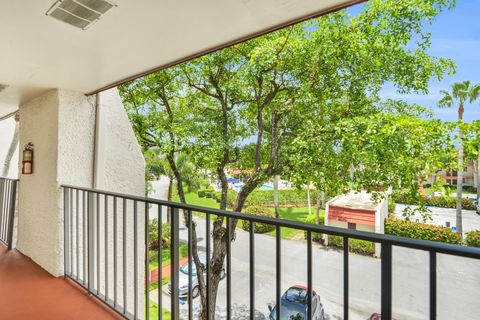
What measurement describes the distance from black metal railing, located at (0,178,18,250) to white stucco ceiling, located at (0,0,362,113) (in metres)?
1.78

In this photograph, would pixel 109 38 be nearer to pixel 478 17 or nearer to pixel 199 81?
pixel 199 81

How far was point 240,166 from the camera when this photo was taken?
7.93 meters

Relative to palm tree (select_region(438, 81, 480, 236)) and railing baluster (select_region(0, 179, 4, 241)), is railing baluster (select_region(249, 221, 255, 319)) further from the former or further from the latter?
palm tree (select_region(438, 81, 480, 236))

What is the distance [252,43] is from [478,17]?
929 cm

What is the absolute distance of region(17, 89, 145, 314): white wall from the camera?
257 cm

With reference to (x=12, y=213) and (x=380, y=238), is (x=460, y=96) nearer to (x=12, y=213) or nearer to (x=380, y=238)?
(x=380, y=238)

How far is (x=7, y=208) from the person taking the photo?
3584mm

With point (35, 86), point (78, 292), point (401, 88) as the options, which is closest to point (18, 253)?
point (78, 292)

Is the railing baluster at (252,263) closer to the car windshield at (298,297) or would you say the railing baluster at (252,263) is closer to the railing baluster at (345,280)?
the railing baluster at (345,280)

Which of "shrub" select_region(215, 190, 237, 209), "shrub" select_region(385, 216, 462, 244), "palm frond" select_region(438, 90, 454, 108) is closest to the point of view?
"palm frond" select_region(438, 90, 454, 108)

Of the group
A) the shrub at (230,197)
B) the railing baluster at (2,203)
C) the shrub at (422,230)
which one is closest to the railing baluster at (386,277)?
the railing baluster at (2,203)

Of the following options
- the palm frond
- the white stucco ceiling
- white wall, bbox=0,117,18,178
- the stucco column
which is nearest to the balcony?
the stucco column

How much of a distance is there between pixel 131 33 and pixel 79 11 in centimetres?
28

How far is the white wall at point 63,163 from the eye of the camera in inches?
101
